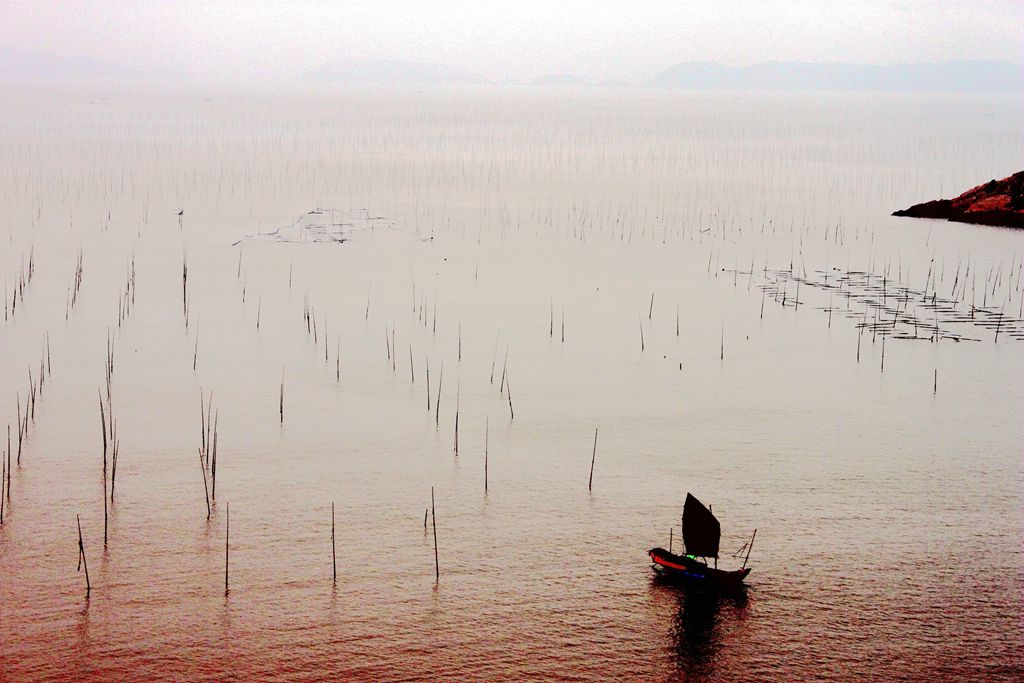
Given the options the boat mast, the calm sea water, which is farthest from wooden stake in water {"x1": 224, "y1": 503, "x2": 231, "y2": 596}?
the boat mast

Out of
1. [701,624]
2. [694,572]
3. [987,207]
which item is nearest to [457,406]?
[694,572]

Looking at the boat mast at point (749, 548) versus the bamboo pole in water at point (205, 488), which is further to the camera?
the bamboo pole in water at point (205, 488)

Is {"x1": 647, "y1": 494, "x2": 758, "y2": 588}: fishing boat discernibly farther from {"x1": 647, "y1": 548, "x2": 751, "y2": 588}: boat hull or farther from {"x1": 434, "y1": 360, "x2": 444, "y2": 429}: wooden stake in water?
{"x1": 434, "y1": 360, "x2": 444, "y2": 429}: wooden stake in water

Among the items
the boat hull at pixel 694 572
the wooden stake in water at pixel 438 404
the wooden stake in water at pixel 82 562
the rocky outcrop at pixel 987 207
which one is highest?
the rocky outcrop at pixel 987 207

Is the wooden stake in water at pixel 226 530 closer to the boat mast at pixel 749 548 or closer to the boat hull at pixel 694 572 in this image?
the boat hull at pixel 694 572

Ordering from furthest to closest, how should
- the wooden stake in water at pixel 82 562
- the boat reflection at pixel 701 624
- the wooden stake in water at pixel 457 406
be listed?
the wooden stake in water at pixel 457 406 < the wooden stake in water at pixel 82 562 < the boat reflection at pixel 701 624

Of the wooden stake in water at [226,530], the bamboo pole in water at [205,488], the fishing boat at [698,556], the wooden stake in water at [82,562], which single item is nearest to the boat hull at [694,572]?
the fishing boat at [698,556]

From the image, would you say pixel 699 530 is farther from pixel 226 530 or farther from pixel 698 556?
pixel 226 530
